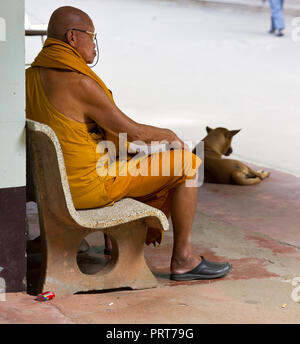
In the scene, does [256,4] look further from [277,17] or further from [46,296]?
[46,296]

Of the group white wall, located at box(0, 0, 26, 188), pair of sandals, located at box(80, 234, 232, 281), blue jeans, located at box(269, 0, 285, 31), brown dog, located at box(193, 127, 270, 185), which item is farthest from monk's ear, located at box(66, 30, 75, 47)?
blue jeans, located at box(269, 0, 285, 31)

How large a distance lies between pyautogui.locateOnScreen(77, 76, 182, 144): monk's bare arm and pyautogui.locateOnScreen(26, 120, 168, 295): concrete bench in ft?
1.26

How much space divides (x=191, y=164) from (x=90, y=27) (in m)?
1.00

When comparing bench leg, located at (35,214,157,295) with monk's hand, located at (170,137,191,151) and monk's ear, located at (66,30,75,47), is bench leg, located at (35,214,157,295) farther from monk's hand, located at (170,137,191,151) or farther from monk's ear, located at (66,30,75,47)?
monk's ear, located at (66,30,75,47)

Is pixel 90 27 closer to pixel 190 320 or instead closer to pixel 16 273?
pixel 16 273

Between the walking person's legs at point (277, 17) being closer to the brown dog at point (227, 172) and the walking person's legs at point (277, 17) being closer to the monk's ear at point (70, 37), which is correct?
the brown dog at point (227, 172)

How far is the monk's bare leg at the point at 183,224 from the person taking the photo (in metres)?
4.31

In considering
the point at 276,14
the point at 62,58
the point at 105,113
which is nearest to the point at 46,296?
the point at 105,113

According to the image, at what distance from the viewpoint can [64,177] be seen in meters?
3.80

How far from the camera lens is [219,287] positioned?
4262 mm

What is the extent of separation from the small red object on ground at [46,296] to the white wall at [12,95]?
60 cm

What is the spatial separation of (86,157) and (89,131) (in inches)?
6.5

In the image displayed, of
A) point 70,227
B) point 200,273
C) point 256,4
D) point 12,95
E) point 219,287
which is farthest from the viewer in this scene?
point 256,4

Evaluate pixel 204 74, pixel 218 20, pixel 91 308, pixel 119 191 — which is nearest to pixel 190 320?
pixel 91 308
